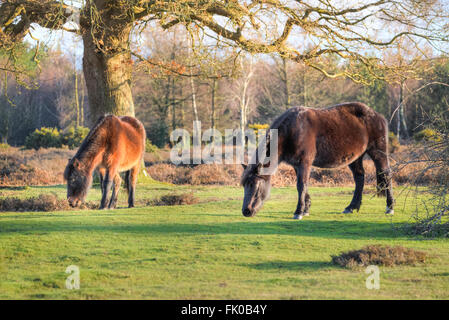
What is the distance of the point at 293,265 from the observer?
7.21 m

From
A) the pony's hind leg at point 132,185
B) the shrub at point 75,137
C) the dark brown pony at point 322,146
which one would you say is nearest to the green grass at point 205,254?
the dark brown pony at point 322,146

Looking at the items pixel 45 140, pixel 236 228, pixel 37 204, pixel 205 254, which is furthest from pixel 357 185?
pixel 45 140

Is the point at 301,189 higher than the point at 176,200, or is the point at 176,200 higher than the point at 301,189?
the point at 301,189

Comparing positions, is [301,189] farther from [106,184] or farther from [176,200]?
[106,184]

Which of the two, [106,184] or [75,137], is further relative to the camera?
[75,137]

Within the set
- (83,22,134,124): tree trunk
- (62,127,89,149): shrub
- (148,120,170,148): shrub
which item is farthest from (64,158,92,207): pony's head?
(148,120,170,148): shrub

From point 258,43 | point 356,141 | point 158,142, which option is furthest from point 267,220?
point 158,142

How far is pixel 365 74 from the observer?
707 inches

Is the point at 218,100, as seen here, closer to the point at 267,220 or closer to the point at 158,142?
the point at 158,142

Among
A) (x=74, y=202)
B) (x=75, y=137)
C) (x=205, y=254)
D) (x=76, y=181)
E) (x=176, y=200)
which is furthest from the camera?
(x=75, y=137)

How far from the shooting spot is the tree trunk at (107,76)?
17.2 meters

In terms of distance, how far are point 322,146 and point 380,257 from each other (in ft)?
14.2

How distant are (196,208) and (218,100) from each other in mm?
35652

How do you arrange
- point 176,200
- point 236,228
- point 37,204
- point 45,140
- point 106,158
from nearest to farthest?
point 236,228 < point 106,158 < point 37,204 < point 176,200 < point 45,140
